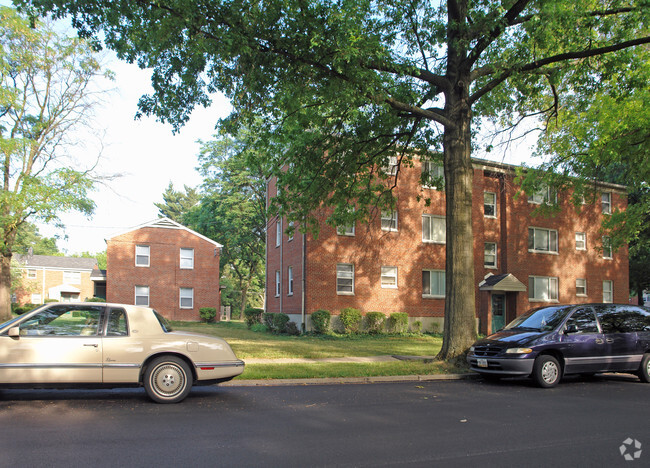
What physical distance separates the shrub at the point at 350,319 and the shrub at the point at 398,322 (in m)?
1.75

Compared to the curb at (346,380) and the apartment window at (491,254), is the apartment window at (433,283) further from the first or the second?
the curb at (346,380)

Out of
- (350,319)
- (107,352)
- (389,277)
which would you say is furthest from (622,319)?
(389,277)

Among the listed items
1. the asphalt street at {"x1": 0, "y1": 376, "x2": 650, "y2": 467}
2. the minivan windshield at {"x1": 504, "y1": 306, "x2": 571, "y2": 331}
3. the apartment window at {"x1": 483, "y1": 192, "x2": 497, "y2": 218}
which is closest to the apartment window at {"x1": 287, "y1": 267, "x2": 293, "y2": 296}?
the apartment window at {"x1": 483, "y1": 192, "x2": 497, "y2": 218}

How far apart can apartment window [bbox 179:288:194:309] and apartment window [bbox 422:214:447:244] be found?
19.6 metres

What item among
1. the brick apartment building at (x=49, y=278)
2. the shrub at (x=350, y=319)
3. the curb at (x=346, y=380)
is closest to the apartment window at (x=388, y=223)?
the shrub at (x=350, y=319)

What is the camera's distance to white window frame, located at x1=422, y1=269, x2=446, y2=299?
2767 centimetres

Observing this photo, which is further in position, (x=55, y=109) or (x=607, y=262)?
(x=607, y=262)

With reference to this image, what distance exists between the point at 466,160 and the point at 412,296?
48.1 ft

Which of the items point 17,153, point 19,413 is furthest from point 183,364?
point 17,153

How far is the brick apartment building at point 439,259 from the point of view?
2578 cm

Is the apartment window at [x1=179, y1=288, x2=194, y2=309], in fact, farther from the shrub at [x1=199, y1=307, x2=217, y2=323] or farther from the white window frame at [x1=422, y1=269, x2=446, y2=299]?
the white window frame at [x1=422, y1=269, x2=446, y2=299]

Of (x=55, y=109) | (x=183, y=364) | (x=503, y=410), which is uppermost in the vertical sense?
(x=55, y=109)

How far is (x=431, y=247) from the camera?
28.0m

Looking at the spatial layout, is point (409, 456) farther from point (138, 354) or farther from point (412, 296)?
point (412, 296)
